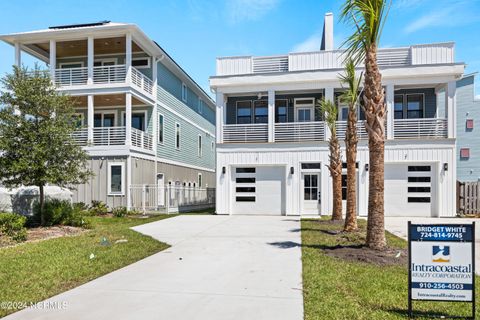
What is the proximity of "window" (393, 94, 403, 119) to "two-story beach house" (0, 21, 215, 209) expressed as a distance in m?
A: 12.0

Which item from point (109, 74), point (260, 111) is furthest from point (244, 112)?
point (109, 74)

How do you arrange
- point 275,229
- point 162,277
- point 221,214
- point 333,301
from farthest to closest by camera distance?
point 221,214
point 275,229
point 162,277
point 333,301

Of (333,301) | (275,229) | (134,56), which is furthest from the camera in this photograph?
(134,56)

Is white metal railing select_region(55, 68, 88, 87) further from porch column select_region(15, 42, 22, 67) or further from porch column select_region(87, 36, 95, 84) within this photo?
Result: porch column select_region(15, 42, 22, 67)

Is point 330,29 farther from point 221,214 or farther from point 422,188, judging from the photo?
point 221,214

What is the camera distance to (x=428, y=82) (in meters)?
17.4

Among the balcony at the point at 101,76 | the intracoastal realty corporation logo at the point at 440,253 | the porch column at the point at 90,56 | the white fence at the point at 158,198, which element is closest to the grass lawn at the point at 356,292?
the intracoastal realty corporation logo at the point at 440,253

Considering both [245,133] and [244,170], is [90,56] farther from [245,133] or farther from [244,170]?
[244,170]

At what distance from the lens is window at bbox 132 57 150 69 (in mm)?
21750

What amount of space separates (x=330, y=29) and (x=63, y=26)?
14.6 m

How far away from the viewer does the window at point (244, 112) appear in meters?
20.3

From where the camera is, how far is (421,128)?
17.5m

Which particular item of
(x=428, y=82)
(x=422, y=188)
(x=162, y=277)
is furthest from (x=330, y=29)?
(x=162, y=277)

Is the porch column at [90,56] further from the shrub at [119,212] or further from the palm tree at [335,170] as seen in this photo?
the palm tree at [335,170]
